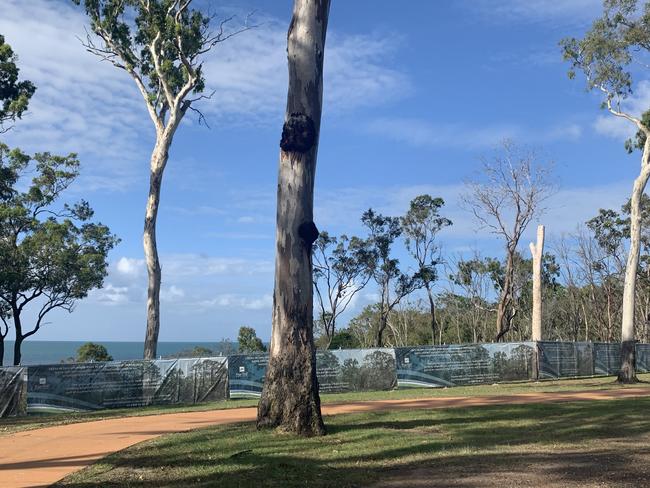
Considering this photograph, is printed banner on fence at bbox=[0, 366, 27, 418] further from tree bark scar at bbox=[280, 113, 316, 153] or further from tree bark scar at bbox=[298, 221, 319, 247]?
tree bark scar at bbox=[280, 113, 316, 153]

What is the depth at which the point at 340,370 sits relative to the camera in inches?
973

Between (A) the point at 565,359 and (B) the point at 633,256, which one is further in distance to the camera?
(A) the point at 565,359

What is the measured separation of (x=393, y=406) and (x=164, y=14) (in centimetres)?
2022

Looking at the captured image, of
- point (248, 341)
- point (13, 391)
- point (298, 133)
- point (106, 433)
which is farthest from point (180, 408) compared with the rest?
point (248, 341)

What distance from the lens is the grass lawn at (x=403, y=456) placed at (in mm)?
7773

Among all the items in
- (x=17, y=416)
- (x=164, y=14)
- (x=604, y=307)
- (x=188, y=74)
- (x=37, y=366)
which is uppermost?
(x=164, y=14)

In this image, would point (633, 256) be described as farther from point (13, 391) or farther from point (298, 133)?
point (13, 391)

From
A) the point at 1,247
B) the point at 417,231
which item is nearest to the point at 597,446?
the point at 1,247

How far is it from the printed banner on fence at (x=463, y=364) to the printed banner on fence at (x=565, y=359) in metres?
0.89

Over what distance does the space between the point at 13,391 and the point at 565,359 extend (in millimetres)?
23922

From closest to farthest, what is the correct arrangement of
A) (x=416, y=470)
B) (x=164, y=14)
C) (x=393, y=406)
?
(x=416, y=470), (x=393, y=406), (x=164, y=14)

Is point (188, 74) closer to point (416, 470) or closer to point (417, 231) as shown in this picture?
point (417, 231)

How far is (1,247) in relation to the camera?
32.7 m

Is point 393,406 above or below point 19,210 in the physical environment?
below
